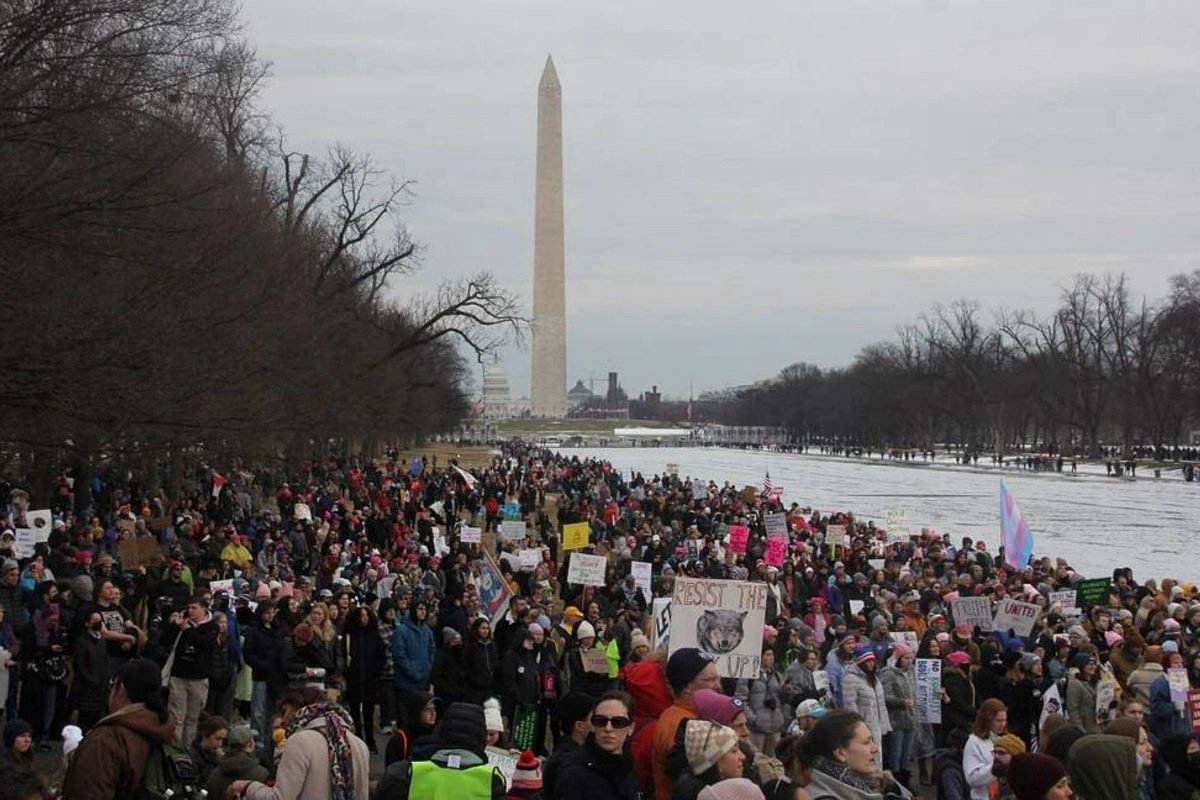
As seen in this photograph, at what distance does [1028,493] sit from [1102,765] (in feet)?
187

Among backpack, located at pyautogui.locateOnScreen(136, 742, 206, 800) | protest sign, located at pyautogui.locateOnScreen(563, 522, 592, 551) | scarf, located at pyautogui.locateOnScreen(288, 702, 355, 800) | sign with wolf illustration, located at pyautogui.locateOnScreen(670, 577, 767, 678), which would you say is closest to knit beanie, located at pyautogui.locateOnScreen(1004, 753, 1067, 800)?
scarf, located at pyautogui.locateOnScreen(288, 702, 355, 800)

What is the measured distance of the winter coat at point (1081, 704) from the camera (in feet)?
39.3

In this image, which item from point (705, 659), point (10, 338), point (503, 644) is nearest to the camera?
point (705, 659)

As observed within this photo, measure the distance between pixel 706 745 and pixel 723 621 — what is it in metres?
5.49

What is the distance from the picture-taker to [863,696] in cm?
1243

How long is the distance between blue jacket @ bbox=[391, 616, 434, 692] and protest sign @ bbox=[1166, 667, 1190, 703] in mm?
5608

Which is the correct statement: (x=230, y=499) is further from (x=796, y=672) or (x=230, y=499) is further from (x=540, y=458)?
(x=540, y=458)

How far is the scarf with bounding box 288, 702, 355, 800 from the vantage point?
21.4 ft

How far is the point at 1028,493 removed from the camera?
62.1 metres

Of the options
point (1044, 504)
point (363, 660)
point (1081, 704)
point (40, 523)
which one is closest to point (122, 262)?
point (40, 523)

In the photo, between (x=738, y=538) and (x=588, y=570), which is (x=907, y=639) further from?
(x=738, y=538)

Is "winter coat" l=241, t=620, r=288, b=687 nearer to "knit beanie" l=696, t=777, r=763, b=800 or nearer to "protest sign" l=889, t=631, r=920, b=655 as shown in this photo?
"protest sign" l=889, t=631, r=920, b=655

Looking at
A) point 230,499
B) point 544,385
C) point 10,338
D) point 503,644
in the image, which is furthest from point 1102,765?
point 544,385

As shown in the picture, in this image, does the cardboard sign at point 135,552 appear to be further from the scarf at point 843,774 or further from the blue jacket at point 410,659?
the scarf at point 843,774
